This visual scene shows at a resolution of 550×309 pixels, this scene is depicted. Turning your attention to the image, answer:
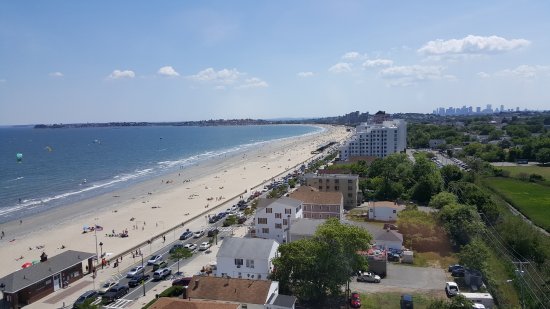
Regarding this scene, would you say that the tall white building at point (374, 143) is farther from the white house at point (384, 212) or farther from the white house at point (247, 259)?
the white house at point (247, 259)

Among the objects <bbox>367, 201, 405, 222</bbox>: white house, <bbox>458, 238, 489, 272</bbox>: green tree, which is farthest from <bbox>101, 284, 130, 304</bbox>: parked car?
<bbox>367, 201, 405, 222</bbox>: white house

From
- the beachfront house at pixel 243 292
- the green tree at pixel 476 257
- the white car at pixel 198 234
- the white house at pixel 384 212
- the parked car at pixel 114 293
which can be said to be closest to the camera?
Answer: the beachfront house at pixel 243 292

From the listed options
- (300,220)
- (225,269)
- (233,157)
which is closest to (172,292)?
(225,269)

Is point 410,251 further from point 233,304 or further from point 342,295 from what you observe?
point 233,304

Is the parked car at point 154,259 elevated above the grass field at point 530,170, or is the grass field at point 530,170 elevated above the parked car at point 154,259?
the grass field at point 530,170

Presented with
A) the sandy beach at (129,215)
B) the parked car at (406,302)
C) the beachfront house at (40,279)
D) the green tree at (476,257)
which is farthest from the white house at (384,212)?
the beachfront house at (40,279)

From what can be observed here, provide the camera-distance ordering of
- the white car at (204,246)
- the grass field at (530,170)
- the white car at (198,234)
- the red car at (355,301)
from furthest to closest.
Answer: the grass field at (530,170) → the white car at (198,234) → the white car at (204,246) → the red car at (355,301)
